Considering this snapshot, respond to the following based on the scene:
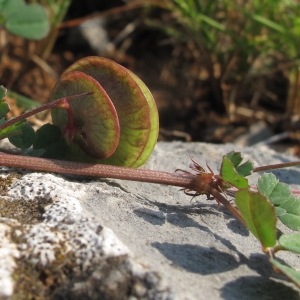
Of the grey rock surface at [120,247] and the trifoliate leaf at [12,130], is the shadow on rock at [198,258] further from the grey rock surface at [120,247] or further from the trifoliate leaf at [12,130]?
the trifoliate leaf at [12,130]

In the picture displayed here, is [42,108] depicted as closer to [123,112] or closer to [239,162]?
[123,112]

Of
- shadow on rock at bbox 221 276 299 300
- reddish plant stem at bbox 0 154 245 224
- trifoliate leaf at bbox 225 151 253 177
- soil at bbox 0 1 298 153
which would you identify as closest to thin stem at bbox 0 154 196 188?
reddish plant stem at bbox 0 154 245 224

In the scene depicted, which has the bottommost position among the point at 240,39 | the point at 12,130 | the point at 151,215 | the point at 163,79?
the point at 163,79

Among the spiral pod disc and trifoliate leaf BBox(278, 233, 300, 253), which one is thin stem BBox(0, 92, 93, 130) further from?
trifoliate leaf BBox(278, 233, 300, 253)

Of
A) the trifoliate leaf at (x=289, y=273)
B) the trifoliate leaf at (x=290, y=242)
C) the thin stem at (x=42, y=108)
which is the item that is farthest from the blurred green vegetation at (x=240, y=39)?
the trifoliate leaf at (x=289, y=273)

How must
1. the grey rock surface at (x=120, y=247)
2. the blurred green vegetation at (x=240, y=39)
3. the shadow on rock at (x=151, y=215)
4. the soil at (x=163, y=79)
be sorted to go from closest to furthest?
the grey rock surface at (x=120, y=247)
the shadow on rock at (x=151, y=215)
the blurred green vegetation at (x=240, y=39)
the soil at (x=163, y=79)

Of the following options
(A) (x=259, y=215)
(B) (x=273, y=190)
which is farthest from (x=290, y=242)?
(B) (x=273, y=190)

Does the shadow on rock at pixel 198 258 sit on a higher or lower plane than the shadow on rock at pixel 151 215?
higher

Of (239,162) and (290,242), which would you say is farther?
(239,162)

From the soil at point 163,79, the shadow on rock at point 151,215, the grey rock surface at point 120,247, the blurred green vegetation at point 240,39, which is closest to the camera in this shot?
the grey rock surface at point 120,247
